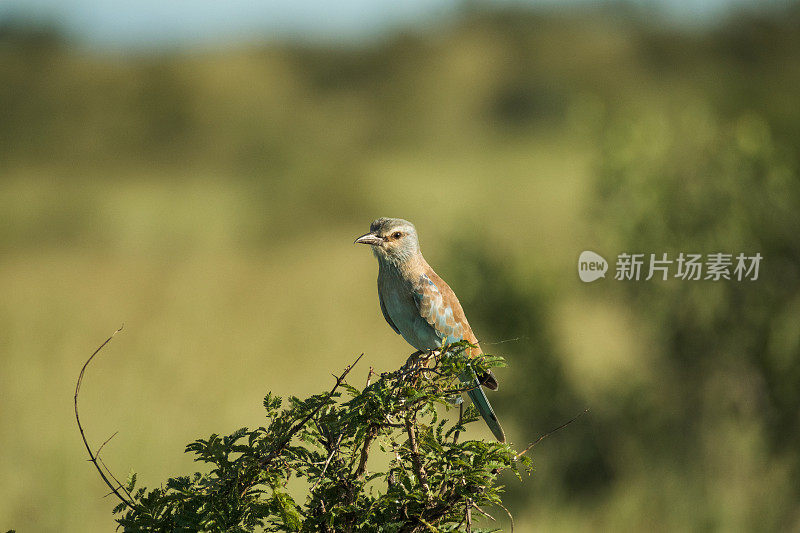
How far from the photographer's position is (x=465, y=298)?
574cm

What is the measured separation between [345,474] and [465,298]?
4337 millimetres

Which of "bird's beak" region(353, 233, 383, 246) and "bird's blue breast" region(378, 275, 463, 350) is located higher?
"bird's beak" region(353, 233, 383, 246)

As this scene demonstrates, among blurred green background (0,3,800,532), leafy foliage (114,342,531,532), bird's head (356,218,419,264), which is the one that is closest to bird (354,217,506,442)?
bird's head (356,218,419,264)

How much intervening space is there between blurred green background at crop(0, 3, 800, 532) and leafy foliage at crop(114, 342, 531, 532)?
13.8 feet

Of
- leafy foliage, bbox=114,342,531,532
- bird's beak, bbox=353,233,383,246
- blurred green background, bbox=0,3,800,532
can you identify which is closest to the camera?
leafy foliage, bbox=114,342,531,532

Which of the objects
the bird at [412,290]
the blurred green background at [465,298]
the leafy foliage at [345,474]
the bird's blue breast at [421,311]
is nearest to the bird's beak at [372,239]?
the bird at [412,290]

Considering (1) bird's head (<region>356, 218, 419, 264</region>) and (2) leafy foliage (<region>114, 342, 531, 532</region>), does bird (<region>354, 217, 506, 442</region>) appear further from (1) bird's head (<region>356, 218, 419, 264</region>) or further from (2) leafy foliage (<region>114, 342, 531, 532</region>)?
(2) leafy foliage (<region>114, 342, 531, 532</region>)

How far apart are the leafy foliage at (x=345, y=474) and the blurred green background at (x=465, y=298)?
4201 mm

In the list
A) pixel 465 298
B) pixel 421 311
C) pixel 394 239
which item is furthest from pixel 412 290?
pixel 465 298

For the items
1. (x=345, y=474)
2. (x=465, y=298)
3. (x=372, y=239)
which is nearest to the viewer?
(x=345, y=474)

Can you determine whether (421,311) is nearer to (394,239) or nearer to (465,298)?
(394,239)

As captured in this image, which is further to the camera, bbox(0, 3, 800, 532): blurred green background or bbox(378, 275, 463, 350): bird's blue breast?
bbox(0, 3, 800, 532): blurred green background

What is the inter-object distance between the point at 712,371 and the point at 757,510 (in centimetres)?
101

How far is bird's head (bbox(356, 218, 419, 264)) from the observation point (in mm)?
2635
